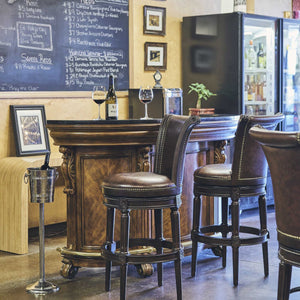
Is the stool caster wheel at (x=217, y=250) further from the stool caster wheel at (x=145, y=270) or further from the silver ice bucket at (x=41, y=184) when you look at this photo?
the silver ice bucket at (x=41, y=184)

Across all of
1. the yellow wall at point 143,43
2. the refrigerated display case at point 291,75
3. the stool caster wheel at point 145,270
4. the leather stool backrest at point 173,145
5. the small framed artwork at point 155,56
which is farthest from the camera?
the refrigerated display case at point 291,75

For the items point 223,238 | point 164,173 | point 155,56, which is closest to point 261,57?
point 155,56

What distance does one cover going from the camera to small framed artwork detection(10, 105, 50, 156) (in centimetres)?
538

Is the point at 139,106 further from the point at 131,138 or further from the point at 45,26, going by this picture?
the point at 131,138

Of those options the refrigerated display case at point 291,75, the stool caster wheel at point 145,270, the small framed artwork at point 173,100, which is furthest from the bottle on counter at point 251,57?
the stool caster wheel at point 145,270

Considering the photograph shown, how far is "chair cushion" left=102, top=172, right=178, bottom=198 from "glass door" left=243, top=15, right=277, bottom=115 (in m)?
3.27

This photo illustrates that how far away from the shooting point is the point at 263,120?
4.05 metres

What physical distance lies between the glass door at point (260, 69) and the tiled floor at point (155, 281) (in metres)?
2.34

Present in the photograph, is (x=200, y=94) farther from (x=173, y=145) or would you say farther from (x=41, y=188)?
(x=41, y=188)

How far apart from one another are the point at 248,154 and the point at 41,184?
4.31ft

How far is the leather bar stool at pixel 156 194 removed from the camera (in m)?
3.65

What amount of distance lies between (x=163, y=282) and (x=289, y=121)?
11.8 feet

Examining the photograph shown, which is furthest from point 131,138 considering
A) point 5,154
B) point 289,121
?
point 289,121

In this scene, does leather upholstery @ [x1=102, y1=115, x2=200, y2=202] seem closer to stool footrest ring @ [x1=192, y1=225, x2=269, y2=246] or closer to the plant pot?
stool footrest ring @ [x1=192, y1=225, x2=269, y2=246]
